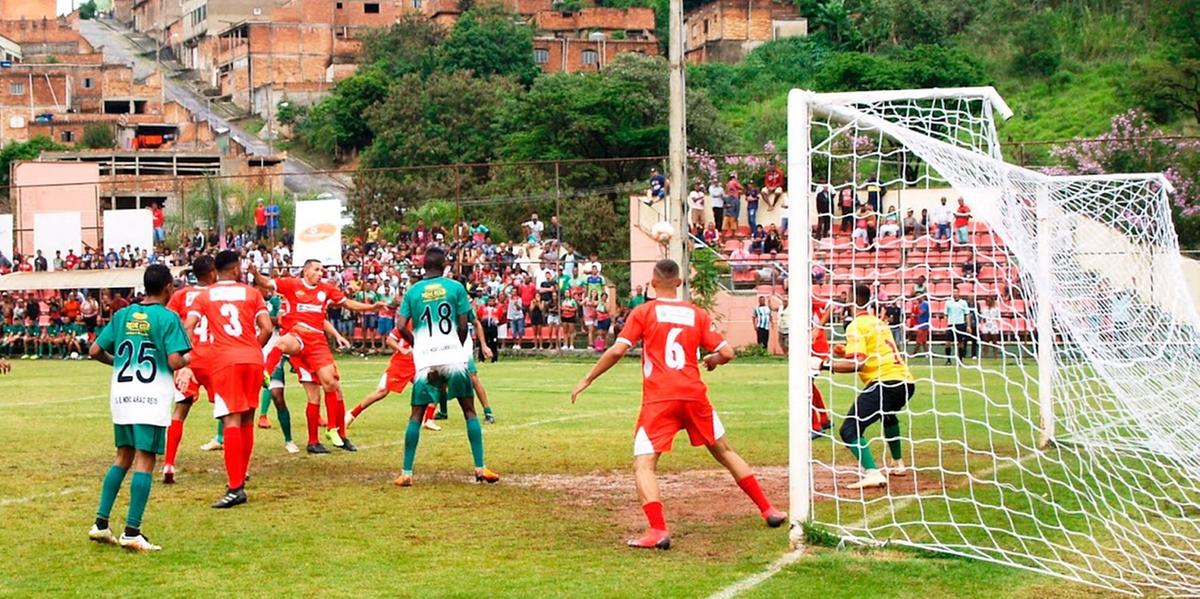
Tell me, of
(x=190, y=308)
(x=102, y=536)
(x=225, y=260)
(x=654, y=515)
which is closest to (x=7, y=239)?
(x=190, y=308)

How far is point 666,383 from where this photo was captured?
9.85m

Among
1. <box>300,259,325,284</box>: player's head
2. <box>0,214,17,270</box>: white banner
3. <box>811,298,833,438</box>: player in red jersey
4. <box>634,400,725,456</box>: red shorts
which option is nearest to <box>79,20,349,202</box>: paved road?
<box>0,214,17,270</box>: white banner

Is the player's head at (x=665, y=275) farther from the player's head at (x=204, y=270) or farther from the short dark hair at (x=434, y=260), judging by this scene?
the player's head at (x=204, y=270)

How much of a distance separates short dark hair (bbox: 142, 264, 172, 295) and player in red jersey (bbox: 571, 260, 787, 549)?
3.01 m

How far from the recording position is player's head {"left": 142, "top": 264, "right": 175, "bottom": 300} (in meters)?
9.98

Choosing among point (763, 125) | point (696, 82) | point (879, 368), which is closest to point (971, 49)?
point (763, 125)

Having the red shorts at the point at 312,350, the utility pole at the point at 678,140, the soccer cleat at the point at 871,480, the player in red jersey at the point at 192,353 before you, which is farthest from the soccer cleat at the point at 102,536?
the utility pole at the point at 678,140

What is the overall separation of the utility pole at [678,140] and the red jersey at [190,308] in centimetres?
1899

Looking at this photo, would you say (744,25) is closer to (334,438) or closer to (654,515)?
(334,438)

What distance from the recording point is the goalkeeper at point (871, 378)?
12.2m

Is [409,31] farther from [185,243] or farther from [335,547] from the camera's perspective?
[335,547]


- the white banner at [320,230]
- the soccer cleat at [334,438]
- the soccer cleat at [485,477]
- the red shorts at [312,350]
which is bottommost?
the soccer cleat at [485,477]

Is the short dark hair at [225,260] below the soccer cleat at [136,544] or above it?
above

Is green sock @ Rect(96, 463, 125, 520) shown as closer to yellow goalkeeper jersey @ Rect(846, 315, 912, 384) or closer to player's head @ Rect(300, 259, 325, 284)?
player's head @ Rect(300, 259, 325, 284)
